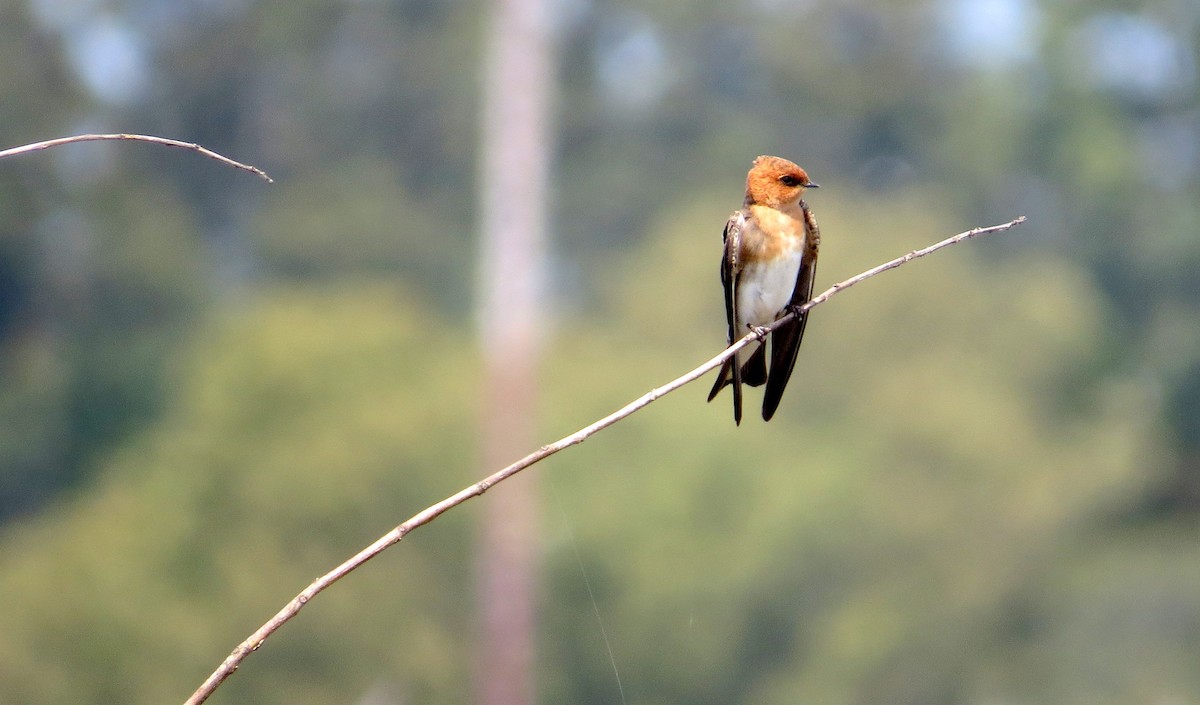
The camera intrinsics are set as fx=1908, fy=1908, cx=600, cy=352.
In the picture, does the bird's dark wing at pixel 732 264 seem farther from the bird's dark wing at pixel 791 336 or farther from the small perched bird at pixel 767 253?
the bird's dark wing at pixel 791 336

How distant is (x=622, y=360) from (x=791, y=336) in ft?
116

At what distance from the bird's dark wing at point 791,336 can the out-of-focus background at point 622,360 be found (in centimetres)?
2351

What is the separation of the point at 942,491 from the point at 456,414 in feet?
40.2

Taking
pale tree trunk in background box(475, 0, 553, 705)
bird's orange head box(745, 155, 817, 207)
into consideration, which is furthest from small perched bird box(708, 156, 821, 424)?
pale tree trunk in background box(475, 0, 553, 705)

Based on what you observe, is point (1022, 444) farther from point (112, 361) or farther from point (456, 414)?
point (112, 361)

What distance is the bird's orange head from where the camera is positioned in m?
4.66

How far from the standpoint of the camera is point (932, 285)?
46.1m

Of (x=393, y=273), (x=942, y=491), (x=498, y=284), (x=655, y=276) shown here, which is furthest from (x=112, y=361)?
(x=498, y=284)

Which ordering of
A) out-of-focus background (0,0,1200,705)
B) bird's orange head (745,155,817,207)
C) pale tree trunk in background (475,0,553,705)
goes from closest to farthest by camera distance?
1. bird's orange head (745,155,817,207)
2. pale tree trunk in background (475,0,553,705)
3. out-of-focus background (0,0,1200,705)

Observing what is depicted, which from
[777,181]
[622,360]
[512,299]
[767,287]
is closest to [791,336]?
[777,181]

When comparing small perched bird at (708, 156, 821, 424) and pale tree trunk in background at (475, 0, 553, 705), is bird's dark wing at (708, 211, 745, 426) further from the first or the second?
pale tree trunk in background at (475, 0, 553, 705)

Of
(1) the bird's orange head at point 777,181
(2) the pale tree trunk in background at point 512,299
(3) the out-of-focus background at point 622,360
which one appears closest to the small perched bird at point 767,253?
(1) the bird's orange head at point 777,181

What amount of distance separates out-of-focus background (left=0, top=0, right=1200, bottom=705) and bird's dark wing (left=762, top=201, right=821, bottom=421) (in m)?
23.5

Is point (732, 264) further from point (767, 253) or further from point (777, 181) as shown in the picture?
point (777, 181)
